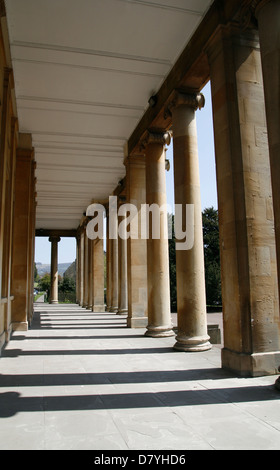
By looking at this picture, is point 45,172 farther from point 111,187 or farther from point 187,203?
point 187,203

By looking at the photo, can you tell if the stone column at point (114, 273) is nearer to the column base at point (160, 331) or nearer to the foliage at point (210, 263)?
the column base at point (160, 331)

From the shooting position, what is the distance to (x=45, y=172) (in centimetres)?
3512

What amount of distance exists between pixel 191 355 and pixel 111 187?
2822cm

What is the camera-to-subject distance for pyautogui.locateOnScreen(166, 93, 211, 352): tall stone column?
52.5 feet

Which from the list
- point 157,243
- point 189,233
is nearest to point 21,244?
point 157,243

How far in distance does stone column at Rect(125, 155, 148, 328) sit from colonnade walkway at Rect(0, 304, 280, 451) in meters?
9.47

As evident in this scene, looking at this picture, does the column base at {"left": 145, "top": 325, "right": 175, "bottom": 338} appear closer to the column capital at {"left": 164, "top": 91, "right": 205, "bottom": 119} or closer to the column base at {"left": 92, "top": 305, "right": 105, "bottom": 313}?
the column capital at {"left": 164, "top": 91, "right": 205, "bottom": 119}

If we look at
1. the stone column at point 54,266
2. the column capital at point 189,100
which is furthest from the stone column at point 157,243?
the stone column at point 54,266

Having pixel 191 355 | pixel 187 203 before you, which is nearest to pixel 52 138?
pixel 187 203

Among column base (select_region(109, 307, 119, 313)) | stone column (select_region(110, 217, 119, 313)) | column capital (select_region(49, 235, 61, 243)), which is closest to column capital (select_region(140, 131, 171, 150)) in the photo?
stone column (select_region(110, 217, 119, 313))

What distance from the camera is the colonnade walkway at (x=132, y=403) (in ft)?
21.5

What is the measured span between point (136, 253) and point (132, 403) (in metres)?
17.2

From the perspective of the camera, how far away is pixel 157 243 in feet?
71.5

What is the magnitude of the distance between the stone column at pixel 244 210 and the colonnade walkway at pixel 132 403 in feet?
3.51
